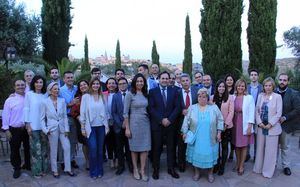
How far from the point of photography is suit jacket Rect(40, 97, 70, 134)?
5211 mm

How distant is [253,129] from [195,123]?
1174 mm

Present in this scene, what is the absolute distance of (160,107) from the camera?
5.28m

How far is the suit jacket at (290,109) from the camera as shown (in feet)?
17.7

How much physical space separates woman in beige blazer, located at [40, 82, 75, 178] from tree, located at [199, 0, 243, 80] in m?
6.08

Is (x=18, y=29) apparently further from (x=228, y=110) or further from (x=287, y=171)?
(x=287, y=171)

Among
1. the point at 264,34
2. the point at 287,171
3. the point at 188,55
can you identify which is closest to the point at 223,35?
the point at 264,34

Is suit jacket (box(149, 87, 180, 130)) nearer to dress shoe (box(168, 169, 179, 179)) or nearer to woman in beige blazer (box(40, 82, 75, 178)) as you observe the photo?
dress shoe (box(168, 169, 179, 179))

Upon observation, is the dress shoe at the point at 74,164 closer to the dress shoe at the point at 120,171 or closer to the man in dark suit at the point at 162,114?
the dress shoe at the point at 120,171

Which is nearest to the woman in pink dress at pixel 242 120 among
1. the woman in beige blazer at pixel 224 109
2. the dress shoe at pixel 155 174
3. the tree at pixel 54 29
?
the woman in beige blazer at pixel 224 109

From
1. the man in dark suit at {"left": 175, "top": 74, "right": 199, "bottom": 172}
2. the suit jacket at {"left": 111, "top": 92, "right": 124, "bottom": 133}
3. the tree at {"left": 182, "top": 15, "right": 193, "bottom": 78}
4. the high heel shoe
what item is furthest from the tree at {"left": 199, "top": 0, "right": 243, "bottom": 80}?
the tree at {"left": 182, "top": 15, "right": 193, "bottom": 78}

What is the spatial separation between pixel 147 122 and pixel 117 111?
568 mm

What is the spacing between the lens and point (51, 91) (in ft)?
17.4

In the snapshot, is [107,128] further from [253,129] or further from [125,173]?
[253,129]

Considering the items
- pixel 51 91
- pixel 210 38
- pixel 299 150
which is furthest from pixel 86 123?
pixel 210 38
